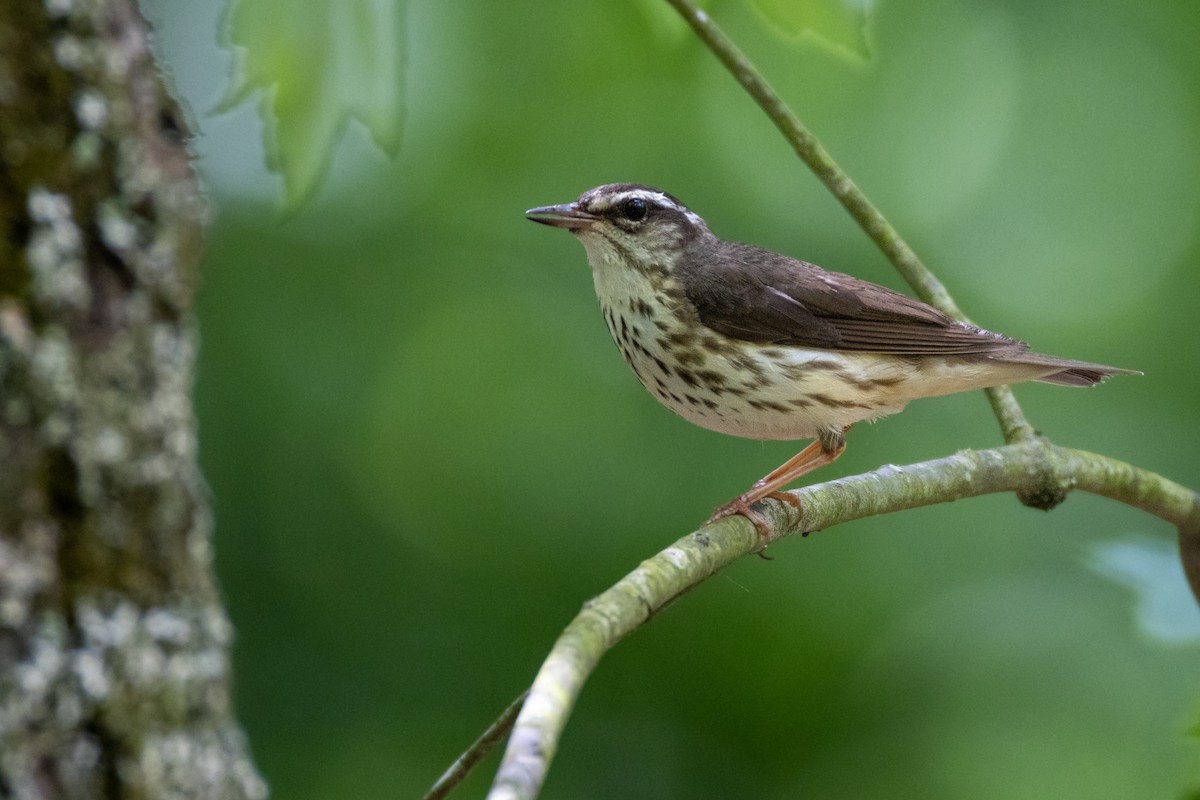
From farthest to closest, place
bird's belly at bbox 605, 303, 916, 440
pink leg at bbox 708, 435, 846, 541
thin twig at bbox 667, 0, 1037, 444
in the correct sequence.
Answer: bird's belly at bbox 605, 303, 916, 440 < thin twig at bbox 667, 0, 1037, 444 < pink leg at bbox 708, 435, 846, 541

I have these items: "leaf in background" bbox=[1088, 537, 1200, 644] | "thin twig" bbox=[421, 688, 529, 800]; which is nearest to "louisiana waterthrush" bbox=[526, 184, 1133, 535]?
"leaf in background" bbox=[1088, 537, 1200, 644]

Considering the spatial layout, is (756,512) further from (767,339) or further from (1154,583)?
(1154,583)

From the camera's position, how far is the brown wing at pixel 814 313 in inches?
155

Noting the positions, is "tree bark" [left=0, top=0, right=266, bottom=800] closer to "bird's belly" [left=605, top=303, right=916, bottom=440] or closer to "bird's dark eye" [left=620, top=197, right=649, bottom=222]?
"bird's belly" [left=605, top=303, right=916, bottom=440]

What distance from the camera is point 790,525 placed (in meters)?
3.06

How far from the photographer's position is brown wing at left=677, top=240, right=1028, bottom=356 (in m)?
3.93

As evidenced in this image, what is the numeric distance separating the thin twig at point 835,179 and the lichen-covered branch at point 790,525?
20 cm

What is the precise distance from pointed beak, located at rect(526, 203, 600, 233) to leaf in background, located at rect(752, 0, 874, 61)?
4.35ft

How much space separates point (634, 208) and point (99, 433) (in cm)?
275

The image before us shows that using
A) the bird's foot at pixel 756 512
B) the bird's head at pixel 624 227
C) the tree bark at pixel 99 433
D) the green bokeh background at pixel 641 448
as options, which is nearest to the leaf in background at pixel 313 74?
Answer: the tree bark at pixel 99 433

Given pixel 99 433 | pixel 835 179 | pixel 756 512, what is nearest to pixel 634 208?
pixel 835 179

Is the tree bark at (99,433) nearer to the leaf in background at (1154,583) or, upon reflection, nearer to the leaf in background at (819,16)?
the leaf in background at (819,16)

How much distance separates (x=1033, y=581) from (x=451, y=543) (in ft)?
10.4

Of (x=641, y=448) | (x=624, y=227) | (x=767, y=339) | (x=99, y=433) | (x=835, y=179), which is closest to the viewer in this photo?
(x=99, y=433)
